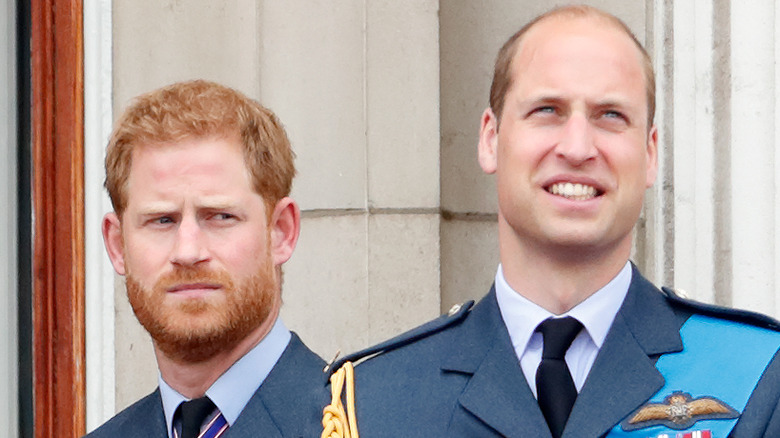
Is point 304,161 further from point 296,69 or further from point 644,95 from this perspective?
point 644,95

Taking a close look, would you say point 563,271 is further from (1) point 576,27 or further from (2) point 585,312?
(1) point 576,27

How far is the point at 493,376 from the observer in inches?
102

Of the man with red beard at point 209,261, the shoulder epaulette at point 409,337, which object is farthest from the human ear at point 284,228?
the shoulder epaulette at point 409,337

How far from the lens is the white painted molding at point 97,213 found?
4.33 metres

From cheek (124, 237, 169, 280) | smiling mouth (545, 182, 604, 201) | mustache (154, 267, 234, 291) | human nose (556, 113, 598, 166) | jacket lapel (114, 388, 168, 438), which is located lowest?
jacket lapel (114, 388, 168, 438)

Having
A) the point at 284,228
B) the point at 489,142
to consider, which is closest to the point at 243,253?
the point at 284,228

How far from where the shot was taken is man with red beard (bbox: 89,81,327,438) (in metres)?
3.07

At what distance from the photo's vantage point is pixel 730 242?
166 inches

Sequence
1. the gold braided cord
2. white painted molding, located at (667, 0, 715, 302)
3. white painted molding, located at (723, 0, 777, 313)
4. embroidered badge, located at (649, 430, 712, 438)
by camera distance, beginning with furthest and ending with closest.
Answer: white painted molding, located at (667, 0, 715, 302) → white painted molding, located at (723, 0, 777, 313) → the gold braided cord → embroidered badge, located at (649, 430, 712, 438)

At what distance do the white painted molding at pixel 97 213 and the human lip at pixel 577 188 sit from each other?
2.18 m

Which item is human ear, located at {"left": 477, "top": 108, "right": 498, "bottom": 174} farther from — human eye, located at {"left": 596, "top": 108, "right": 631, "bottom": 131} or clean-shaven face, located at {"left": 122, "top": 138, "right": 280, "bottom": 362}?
clean-shaven face, located at {"left": 122, "top": 138, "right": 280, "bottom": 362}

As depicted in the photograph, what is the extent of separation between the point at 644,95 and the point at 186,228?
3.67 ft

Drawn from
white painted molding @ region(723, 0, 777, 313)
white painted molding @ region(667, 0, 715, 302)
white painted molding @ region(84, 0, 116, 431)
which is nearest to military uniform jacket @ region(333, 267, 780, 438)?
white painted molding @ region(723, 0, 777, 313)

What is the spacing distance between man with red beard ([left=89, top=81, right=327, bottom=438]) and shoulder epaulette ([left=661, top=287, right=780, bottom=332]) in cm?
85
